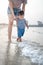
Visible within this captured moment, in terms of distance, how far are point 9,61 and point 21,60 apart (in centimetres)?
12

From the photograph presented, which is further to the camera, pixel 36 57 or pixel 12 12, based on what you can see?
pixel 12 12

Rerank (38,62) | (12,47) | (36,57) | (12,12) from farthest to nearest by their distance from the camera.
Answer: (12,12)
(12,47)
(36,57)
(38,62)

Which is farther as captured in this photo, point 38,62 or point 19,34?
point 19,34

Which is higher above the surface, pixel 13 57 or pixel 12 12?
pixel 12 12

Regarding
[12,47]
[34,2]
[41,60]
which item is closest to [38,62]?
[41,60]

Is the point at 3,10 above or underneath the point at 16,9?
underneath

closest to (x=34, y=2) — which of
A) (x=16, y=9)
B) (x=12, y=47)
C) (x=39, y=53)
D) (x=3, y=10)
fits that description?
(x=3, y=10)

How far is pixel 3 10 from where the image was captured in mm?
6777

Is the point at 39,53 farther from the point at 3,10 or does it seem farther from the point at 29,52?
the point at 3,10

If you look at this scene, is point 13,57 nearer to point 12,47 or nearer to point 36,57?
point 36,57

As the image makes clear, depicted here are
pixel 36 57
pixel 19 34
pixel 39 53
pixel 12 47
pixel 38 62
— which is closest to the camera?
pixel 38 62

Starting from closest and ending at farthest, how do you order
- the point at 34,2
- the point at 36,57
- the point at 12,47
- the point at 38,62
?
the point at 38,62, the point at 36,57, the point at 12,47, the point at 34,2

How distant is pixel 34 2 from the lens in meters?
6.73

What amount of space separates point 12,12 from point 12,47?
0.60 m
